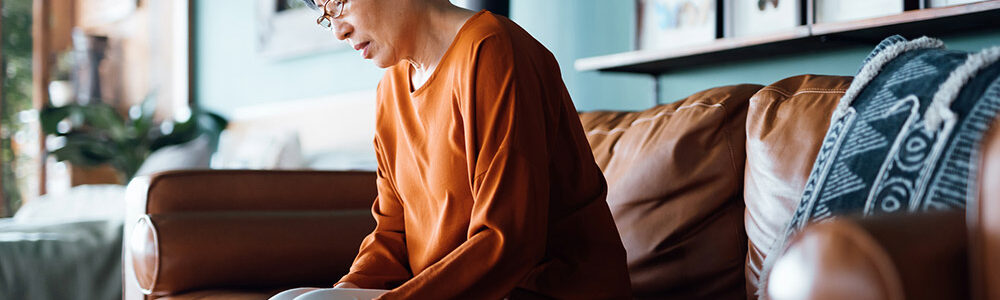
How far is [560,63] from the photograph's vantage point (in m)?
2.65

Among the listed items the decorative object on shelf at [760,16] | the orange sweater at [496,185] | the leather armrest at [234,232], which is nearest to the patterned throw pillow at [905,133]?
the orange sweater at [496,185]

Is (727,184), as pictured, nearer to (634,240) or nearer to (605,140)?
(634,240)

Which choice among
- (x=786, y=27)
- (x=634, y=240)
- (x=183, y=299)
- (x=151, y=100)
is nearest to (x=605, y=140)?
(x=634, y=240)

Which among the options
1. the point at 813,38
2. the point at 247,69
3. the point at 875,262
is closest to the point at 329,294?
the point at 875,262

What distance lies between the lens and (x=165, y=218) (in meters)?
1.71

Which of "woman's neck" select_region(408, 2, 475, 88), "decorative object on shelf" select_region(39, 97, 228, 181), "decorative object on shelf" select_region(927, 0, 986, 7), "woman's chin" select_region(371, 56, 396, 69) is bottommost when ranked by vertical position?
"decorative object on shelf" select_region(39, 97, 228, 181)

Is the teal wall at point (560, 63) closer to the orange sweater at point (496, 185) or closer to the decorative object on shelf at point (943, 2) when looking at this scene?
the decorative object on shelf at point (943, 2)

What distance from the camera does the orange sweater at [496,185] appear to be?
112 cm

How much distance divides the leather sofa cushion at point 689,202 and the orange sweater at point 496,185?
0.26 m

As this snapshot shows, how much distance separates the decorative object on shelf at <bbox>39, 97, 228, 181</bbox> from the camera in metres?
4.17

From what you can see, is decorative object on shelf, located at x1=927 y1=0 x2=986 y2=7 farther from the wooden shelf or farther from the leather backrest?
the leather backrest

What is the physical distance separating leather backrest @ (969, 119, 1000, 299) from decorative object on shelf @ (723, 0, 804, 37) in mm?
1281

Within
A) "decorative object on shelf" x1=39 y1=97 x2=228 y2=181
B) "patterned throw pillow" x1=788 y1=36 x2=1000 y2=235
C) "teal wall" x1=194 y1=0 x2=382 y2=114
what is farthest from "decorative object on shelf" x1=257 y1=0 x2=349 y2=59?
"patterned throw pillow" x1=788 y1=36 x2=1000 y2=235

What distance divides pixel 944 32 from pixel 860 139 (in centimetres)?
75
